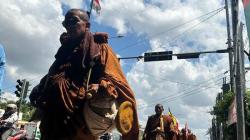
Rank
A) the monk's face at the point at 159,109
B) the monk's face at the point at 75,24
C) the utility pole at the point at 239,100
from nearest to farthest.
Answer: the monk's face at the point at 75,24 → the monk's face at the point at 159,109 → the utility pole at the point at 239,100

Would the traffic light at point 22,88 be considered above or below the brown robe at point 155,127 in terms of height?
above

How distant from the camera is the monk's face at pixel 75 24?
12.7 feet

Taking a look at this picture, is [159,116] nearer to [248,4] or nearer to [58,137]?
[248,4]

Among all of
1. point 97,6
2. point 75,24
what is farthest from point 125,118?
point 97,6

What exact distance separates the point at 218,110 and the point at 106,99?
83.1ft

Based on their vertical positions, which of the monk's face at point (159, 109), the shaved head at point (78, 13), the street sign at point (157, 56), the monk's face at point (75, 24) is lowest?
the monk's face at point (159, 109)

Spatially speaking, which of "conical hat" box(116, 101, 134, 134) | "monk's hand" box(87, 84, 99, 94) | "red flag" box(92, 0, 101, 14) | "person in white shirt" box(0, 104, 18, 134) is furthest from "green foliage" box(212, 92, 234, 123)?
"monk's hand" box(87, 84, 99, 94)

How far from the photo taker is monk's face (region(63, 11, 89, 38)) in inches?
152

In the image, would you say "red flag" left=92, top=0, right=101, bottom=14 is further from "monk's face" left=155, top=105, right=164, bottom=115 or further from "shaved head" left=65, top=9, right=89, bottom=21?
"shaved head" left=65, top=9, right=89, bottom=21

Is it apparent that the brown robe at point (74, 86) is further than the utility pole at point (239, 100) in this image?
No

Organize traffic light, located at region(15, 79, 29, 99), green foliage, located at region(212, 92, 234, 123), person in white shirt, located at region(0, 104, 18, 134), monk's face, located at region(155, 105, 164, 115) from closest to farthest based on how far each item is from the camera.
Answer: person in white shirt, located at region(0, 104, 18, 134), monk's face, located at region(155, 105, 164, 115), traffic light, located at region(15, 79, 29, 99), green foliage, located at region(212, 92, 234, 123)

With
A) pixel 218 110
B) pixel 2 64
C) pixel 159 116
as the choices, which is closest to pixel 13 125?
pixel 159 116

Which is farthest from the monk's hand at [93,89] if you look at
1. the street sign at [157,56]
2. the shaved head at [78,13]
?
the street sign at [157,56]

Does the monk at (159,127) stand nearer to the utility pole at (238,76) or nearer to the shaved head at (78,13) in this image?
the utility pole at (238,76)
